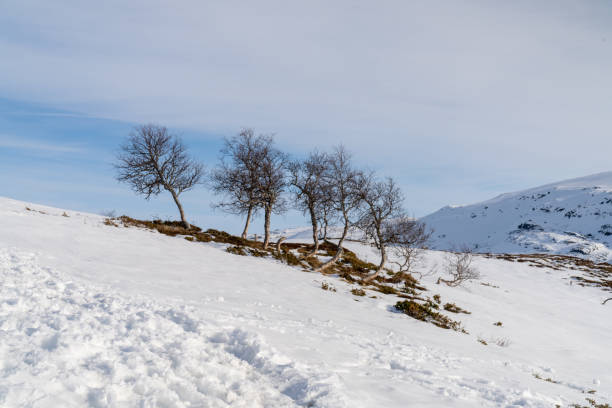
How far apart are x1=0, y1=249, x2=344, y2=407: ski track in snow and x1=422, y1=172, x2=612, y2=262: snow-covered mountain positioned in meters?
85.0

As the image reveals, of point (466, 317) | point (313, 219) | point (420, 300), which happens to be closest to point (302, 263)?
point (313, 219)

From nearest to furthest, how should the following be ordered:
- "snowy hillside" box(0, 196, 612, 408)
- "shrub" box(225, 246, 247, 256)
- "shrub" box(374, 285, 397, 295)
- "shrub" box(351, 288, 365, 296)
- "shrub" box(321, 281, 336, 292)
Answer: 1. "snowy hillside" box(0, 196, 612, 408)
2. "shrub" box(321, 281, 336, 292)
3. "shrub" box(351, 288, 365, 296)
4. "shrub" box(374, 285, 397, 295)
5. "shrub" box(225, 246, 247, 256)

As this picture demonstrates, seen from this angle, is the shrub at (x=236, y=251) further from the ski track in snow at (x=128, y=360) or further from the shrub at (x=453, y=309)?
the ski track in snow at (x=128, y=360)

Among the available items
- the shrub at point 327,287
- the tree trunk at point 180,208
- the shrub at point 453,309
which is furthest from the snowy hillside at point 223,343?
the tree trunk at point 180,208

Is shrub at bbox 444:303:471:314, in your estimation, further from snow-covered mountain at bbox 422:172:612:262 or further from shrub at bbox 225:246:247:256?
snow-covered mountain at bbox 422:172:612:262

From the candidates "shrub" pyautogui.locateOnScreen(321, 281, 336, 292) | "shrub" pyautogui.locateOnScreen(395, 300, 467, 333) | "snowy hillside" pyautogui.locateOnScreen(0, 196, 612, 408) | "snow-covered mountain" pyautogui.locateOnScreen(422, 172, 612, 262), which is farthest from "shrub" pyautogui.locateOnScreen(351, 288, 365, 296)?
"snow-covered mountain" pyautogui.locateOnScreen(422, 172, 612, 262)

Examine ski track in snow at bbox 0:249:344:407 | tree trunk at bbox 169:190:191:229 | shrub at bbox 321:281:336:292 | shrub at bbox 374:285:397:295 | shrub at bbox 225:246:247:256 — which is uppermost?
tree trunk at bbox 169:190:191:229

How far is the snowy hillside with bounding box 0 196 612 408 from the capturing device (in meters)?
4.30

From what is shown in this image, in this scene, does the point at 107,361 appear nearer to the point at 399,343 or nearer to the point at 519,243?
the point at 399,343

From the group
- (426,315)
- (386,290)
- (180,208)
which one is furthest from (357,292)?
(180,208)

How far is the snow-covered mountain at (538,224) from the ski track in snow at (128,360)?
85.0 meters

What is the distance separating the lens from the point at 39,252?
10141mm

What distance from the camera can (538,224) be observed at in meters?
96.6

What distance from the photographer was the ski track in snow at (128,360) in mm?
3881
